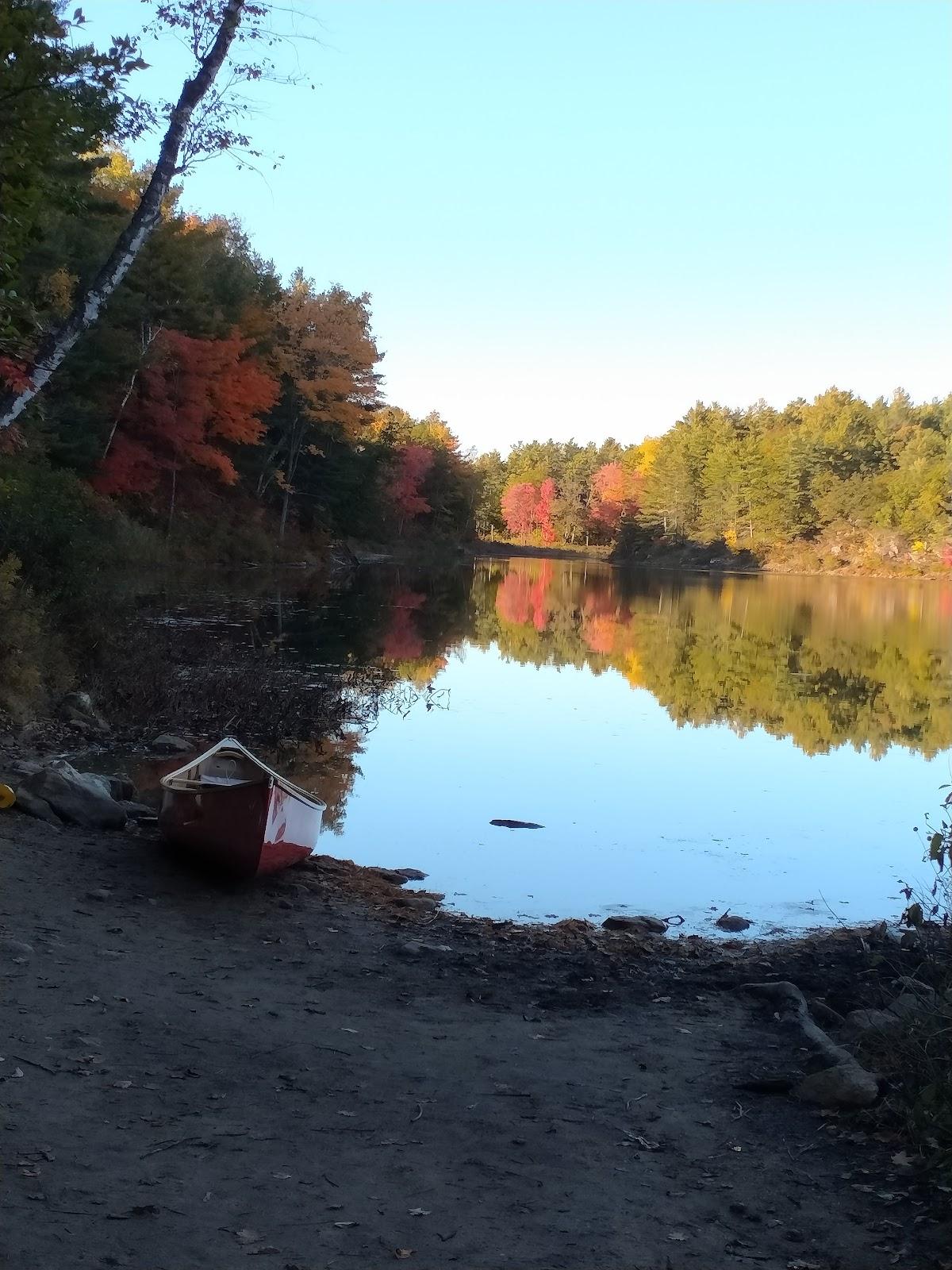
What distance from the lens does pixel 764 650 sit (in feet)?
89.5

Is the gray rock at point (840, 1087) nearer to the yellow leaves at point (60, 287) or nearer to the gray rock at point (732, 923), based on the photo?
the gray rock at point (732, 923)

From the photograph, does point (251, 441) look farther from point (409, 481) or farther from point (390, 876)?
point (390, 876)

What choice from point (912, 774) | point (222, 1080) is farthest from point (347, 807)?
point (912, 774)

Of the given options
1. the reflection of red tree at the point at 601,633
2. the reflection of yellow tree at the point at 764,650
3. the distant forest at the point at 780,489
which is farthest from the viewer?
the distant forest at the point at 780,489

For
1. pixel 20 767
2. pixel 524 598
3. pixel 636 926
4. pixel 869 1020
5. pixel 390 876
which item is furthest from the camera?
pixel 524 598

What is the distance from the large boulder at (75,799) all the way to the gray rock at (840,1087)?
614 centimetres

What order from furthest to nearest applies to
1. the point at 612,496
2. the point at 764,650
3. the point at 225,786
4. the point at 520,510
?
1. the point at 520,510
2. the point at 612,496
3. the point at 764,650
4. the point at 225,786

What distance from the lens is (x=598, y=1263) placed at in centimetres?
375

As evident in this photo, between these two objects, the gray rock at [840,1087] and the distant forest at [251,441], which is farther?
the distant forest at [251,441]

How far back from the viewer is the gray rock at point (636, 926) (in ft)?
28.0

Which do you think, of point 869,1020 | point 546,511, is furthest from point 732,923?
point 546,511

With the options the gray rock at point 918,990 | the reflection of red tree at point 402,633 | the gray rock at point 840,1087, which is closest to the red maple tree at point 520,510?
the reflection of red tree at point 402,633

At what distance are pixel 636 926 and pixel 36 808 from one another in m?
4.97

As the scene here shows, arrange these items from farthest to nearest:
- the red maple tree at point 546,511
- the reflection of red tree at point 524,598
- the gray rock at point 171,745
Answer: the red maple tree at point 546,511, the reflection of red tree at point 524,598, the gray rock at point 171,745
